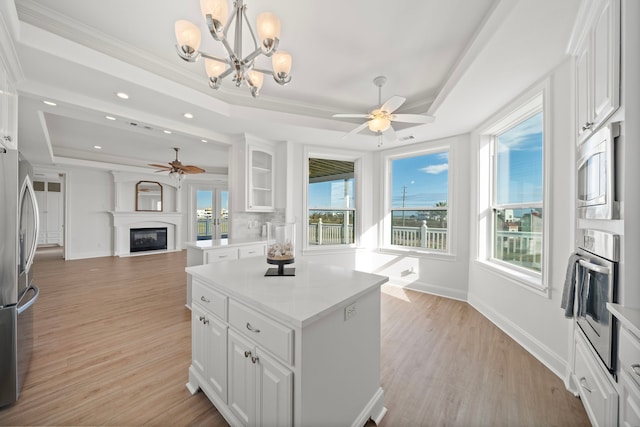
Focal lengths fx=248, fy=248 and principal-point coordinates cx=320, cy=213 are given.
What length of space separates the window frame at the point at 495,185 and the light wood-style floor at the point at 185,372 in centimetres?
67

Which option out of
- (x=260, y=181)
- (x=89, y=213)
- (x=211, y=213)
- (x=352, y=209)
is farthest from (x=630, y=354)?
(x=211, y=213)

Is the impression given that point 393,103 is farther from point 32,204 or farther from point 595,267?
point 32,204

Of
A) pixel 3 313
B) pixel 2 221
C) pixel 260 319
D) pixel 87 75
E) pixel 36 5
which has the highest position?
pixel 36 5

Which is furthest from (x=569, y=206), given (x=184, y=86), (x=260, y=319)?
(x=184, y=86)

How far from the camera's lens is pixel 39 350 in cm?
226

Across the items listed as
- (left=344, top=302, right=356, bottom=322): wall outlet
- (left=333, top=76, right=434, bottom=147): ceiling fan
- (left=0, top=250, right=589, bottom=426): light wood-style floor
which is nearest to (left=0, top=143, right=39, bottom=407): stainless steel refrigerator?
(left=0, top=250, right=589, bottom=426): light wood-style floor

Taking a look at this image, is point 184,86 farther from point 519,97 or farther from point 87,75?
point 519,97

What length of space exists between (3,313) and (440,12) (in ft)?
11.9

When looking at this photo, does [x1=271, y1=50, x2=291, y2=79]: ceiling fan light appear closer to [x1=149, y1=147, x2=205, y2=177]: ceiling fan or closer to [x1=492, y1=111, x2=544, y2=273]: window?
[x1=492, y1=111, x2=544, y2=273]: window

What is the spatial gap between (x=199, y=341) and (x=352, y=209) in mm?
3322

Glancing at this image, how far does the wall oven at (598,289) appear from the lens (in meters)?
1.23

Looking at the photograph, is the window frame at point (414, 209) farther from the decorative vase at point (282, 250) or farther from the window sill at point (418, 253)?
the decorative vase at point (282, 250)

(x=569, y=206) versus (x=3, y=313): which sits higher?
(x=569, y=206)

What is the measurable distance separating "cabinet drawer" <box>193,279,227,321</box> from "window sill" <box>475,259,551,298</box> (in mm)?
2623
